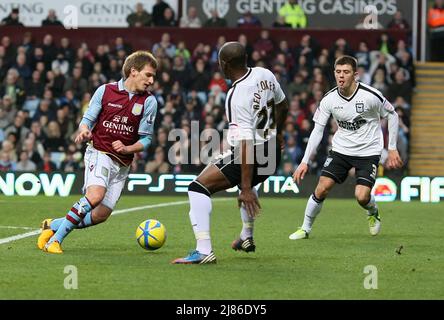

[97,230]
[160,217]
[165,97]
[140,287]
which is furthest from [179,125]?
[140,287]

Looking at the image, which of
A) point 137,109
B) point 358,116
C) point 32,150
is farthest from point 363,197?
point 32,150

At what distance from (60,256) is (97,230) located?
2961 millimetres

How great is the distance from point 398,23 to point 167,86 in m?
5.83

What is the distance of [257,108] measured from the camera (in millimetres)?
9438

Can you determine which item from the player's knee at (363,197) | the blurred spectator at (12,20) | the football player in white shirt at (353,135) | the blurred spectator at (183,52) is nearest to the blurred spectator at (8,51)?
the blurred spectator at (12,20)

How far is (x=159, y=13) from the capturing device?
25.7 meters

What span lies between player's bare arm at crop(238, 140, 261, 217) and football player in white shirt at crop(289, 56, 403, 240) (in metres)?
3.32

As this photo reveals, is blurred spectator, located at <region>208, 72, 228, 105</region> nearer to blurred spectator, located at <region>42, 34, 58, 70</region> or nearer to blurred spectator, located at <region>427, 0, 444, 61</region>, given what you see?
blurred spectator, located at <region>42, 34, 58, 70</region>

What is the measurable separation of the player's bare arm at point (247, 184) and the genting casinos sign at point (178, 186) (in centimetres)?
1121

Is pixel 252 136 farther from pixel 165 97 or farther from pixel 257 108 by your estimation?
pixel 165 97

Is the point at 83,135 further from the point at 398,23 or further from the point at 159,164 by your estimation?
the point at 398,23

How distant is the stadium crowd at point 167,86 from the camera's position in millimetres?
22438

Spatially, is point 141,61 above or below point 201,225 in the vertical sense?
above

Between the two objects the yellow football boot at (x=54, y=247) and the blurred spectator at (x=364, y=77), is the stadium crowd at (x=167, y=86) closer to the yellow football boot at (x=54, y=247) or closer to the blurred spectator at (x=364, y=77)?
the blurred spectator at (x=364, y=77)
